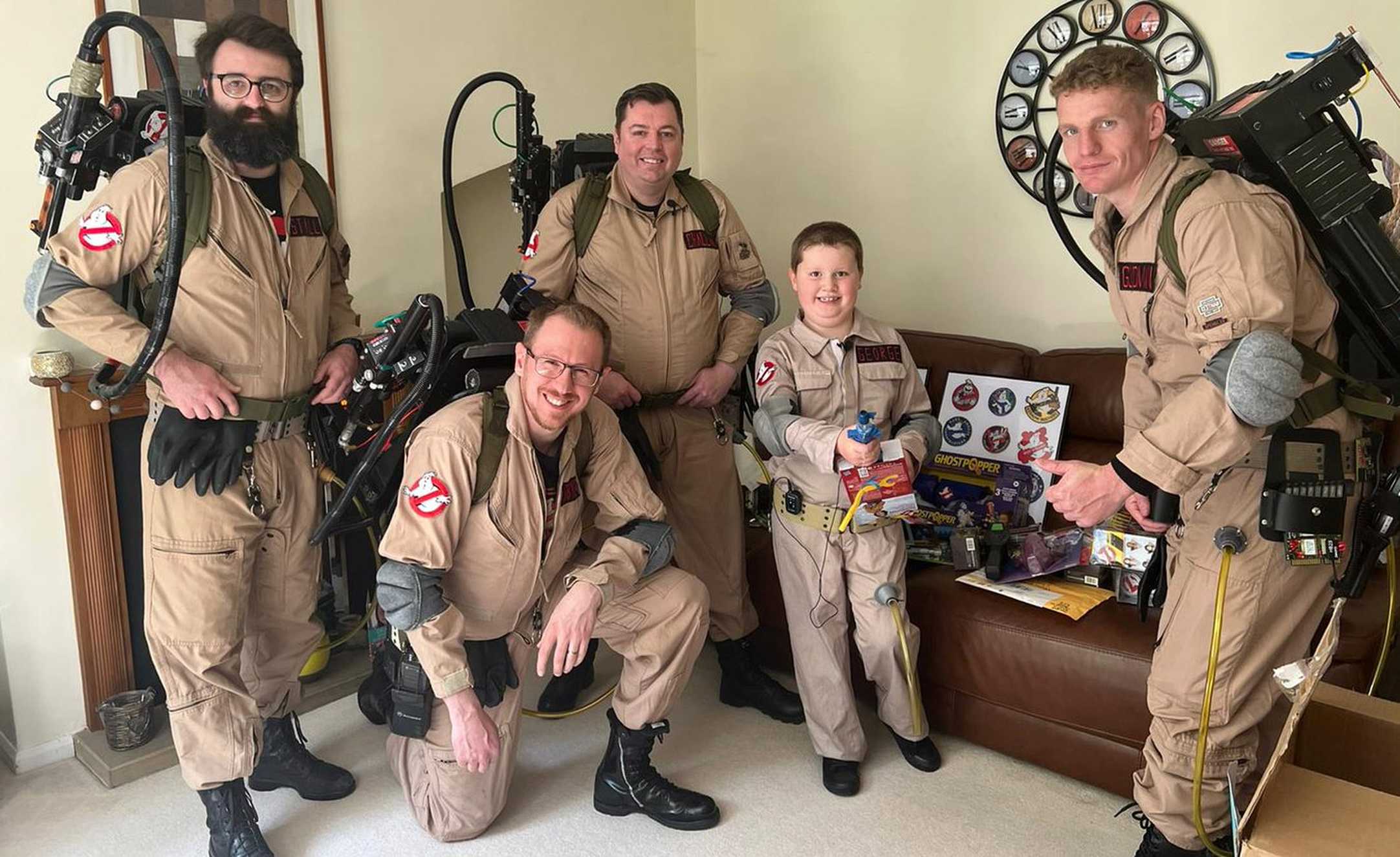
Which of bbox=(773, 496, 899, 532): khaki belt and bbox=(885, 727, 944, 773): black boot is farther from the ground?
bbox=(773, 496, 899, 532): khaki belt

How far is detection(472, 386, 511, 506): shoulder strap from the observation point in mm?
2232

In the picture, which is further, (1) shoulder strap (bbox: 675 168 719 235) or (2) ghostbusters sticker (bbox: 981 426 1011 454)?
(2) ghostbusters sticker (bbox: 981 426 1011 454)

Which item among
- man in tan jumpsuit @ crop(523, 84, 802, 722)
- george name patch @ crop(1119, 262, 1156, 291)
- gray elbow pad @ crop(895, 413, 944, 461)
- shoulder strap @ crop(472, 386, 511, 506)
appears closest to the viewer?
Answer: george name patch @ crop(1119, 262, 1156, 291)

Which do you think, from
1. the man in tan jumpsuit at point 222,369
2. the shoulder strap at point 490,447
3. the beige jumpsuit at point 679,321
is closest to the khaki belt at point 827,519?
the beige jumpsuit at point 679,321

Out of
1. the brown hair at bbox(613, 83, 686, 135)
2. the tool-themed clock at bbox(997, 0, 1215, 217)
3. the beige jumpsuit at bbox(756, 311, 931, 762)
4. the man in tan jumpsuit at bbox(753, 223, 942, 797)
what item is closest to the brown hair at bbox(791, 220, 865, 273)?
the man in tan jumpsuit at bbox(753, 223, 942, 797)

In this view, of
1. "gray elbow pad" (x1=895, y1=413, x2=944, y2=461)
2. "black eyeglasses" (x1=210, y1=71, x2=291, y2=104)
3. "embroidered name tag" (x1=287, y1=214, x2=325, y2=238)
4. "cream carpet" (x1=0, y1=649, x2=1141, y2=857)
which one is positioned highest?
"black eyeglasses" (x1=210, y1=71, x2=291, y2=104)

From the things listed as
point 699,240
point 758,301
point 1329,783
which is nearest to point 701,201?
point 699,240

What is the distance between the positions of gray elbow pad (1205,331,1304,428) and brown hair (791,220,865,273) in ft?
3.27

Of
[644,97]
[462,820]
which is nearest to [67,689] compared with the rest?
[462,820]

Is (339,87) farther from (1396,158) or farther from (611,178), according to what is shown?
(1396,158)

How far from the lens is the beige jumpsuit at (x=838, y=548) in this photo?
8.43ft

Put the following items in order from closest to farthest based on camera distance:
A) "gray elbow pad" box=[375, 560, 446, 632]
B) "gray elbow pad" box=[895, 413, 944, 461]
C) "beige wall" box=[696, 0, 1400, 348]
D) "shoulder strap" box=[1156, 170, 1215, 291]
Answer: "shoulder strap" box=[1156, 170, 1215, 291]
"gray elbow pad" box=[375, 560, 446, 632]
"gray elbow pad" box=[895, 413, 944, 461]
"beige wall" box=[696, 0, 1400, 348]

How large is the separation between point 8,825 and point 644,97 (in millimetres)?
2398

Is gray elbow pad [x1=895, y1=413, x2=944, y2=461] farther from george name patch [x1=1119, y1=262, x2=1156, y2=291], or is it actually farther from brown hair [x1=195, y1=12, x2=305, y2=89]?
brown hair [x1=195, y1=12, x2=305, y2=89]
